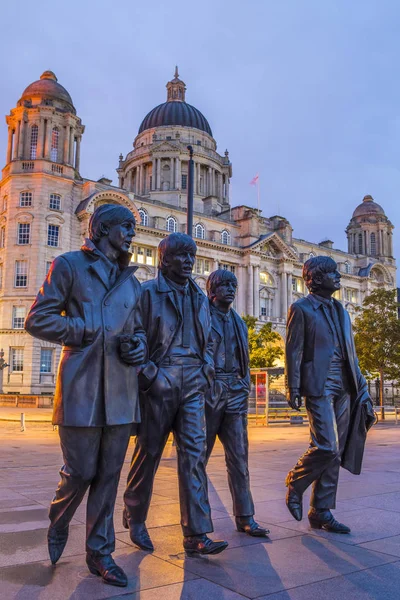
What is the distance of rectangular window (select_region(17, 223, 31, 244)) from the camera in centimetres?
4862

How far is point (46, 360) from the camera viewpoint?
1843 inches

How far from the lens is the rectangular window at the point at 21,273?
48.2 meters

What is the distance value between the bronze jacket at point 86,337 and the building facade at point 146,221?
4348cm

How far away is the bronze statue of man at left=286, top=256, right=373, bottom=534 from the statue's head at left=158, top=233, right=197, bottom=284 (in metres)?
1.39

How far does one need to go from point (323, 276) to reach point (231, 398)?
156cm

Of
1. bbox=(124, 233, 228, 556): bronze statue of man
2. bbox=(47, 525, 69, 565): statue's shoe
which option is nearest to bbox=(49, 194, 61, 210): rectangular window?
bbox=(124, 233, 228, 556): bronze statue of man

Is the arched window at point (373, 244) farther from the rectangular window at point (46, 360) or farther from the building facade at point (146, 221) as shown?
the rectangular window at point (46, 360)

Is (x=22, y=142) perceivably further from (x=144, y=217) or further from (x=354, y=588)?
(x=354, y=588)

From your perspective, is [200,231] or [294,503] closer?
[294,503]

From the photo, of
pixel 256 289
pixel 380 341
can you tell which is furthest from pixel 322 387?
pixel 256 289

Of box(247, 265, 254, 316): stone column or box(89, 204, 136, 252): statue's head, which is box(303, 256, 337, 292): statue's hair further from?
box(247, 265, 254, 316): stone column

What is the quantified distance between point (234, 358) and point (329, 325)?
1.00m

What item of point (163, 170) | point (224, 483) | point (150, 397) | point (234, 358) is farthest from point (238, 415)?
point (163, 170)

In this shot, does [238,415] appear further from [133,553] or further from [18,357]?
[18,357]
